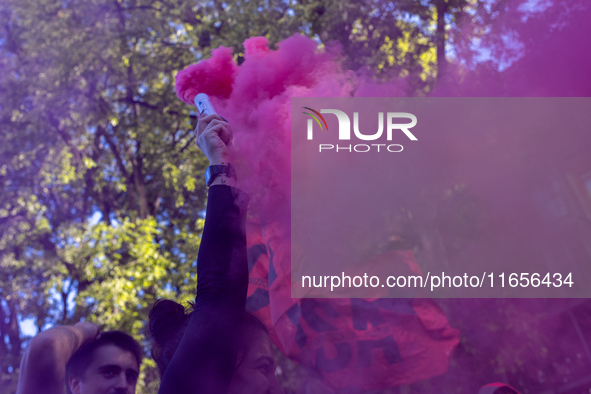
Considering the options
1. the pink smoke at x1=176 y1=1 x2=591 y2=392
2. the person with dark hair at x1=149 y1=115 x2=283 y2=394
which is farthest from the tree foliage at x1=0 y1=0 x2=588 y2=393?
the person with dark hair at x1=149 y1=115 x2=283 y2=394

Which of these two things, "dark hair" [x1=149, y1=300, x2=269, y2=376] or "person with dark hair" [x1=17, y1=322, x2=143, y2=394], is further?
"person with dark hair" [x1=17, y1=322, x2=143, y2=394]

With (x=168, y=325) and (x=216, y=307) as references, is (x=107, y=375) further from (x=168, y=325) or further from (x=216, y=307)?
(x=216, y=307)

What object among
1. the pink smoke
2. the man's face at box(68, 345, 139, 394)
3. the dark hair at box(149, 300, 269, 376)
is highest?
the pink smoke

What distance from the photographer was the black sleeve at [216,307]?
109cm

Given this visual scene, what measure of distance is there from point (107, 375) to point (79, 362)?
0.63 ft

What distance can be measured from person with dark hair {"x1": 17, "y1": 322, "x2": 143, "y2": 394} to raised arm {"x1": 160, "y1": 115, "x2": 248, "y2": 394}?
3.67 feet

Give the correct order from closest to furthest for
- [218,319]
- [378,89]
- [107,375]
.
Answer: [218,319]
[107,375]
[378,89]

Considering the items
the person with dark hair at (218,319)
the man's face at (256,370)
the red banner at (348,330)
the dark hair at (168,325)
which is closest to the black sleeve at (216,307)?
the person with dark hair at (218,319)

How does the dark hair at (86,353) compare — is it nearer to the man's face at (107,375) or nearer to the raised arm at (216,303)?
the man's face at (107,375)

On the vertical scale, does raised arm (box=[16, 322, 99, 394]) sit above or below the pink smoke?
below

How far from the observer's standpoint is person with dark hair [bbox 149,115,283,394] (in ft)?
3.61

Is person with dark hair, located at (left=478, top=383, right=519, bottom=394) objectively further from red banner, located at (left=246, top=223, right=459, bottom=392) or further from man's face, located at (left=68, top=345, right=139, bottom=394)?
man's face, located at (left=68, top=345, right=139, bottom=394)

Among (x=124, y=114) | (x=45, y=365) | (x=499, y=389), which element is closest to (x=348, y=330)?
(x=499, y=389)

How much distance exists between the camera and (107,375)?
8.27ft
